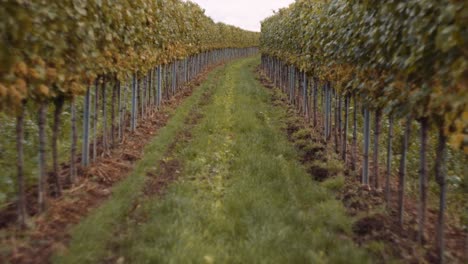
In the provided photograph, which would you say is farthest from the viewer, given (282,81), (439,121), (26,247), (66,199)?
(282,81)

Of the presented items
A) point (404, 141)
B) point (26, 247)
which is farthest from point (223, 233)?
point (404, 141)

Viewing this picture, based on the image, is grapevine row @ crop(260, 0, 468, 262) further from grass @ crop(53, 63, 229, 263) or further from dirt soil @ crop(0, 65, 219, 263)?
dirt soil @ crop(0, 65, 219, 263)

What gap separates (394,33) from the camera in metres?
6.08

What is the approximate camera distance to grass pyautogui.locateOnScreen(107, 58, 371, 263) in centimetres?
586

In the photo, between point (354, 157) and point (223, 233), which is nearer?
point (223, 233)

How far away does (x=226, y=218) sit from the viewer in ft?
23.1

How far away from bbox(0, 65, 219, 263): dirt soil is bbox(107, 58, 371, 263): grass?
0.91 metres

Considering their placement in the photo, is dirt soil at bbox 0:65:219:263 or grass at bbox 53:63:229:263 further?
dirt soil at bbox 0:65:219:263

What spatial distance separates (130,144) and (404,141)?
7.61 meters

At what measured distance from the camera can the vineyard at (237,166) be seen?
5.32m

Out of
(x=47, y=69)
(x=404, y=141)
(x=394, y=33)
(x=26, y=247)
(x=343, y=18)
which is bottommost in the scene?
(x=26, y=247)

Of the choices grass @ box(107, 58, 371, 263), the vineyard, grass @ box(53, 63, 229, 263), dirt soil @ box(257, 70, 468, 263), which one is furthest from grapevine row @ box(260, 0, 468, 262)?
grass @ box(53, 63, 229, 263)

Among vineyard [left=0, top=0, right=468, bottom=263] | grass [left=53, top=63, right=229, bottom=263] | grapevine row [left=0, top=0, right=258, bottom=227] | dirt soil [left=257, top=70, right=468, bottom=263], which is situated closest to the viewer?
grapevine row [left=0, top=0, right=258, bottom=227]

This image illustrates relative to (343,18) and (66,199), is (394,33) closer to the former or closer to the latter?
(343,18)
